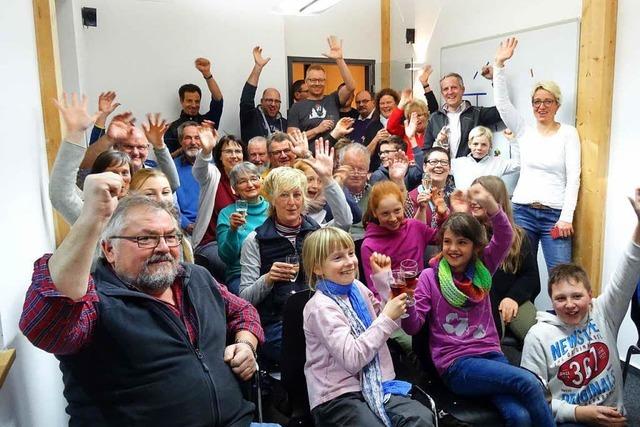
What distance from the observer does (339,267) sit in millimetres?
2074

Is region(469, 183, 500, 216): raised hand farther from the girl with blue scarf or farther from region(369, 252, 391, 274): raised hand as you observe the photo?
the girl with blue scarf

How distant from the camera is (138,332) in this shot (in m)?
1.55

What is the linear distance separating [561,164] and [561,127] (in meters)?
0.25

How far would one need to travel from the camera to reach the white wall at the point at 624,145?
3.21 metres

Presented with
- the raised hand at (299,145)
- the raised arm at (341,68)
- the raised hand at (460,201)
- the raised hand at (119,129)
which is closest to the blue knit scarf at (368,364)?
the raised hand at (460,201)

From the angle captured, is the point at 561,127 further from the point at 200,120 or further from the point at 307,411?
the point at 200,120

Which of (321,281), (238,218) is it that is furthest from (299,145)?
(321,281)

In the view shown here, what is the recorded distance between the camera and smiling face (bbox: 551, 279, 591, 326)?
2.34 m

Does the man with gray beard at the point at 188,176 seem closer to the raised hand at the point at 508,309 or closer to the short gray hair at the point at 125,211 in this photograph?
the short gray hair at the point at 125,211

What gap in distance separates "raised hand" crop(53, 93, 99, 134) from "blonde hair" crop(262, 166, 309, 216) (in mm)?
921

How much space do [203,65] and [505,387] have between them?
406 cm

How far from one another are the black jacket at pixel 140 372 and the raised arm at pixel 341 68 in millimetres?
3658

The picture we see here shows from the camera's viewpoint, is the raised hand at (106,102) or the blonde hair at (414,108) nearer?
the raised hand at (106,102)

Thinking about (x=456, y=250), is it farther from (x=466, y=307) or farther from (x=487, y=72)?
(x=487, y=72)
